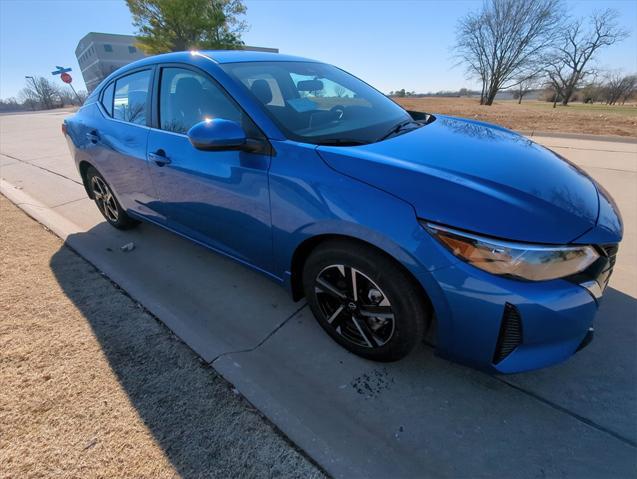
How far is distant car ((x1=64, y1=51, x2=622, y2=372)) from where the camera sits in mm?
1403

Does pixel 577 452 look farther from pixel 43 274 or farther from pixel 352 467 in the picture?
pixel 43 274

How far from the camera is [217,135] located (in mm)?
1808

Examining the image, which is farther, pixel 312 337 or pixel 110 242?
pixel 110 242

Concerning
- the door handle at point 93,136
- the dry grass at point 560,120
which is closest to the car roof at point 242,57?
the door handle at point 93,136

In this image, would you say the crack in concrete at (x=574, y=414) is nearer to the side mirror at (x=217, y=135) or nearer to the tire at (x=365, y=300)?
the tire at (x=365, y=300)

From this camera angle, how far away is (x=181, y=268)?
2.93 meters

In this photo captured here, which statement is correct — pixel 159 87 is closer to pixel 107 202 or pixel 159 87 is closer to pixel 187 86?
pixel 187 86

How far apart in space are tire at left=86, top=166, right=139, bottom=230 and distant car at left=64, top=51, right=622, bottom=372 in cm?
93

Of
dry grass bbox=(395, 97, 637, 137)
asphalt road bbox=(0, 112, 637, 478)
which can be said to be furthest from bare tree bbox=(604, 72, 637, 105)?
asphalt road bbox=(0, 112, 637, 478)

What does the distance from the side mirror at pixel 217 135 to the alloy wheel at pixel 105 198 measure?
211 centimetres

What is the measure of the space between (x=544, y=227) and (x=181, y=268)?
2589mm

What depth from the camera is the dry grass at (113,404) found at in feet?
4.76

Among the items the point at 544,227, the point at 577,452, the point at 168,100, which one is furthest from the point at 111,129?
the point at 577,452

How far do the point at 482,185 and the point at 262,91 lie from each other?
1409 mm
